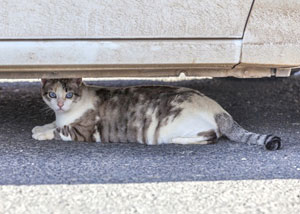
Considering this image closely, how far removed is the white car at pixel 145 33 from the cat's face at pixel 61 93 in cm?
59

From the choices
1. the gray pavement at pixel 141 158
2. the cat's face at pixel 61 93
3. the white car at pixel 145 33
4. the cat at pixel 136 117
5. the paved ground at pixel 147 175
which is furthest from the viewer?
the cat's face at pixel 61 93

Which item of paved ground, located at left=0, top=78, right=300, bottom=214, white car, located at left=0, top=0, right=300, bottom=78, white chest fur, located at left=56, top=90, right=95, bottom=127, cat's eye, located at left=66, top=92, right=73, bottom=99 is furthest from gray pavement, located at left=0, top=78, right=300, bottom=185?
white car, located at left=0, top=0, right=300, bottom=78

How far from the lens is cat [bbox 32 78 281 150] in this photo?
4.06 meters

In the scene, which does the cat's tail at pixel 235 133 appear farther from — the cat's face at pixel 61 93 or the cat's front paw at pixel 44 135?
the cat's front paw at pixel 44 135

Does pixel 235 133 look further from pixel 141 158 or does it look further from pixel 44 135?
pixel 44 135

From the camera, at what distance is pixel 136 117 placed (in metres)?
4.23

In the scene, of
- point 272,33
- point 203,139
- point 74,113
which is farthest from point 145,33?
point 74,113

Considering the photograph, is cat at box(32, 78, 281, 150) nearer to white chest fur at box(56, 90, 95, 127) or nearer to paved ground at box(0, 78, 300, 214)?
white chest fur at box(56, 90, 95, 127)

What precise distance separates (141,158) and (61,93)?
90 centimetres

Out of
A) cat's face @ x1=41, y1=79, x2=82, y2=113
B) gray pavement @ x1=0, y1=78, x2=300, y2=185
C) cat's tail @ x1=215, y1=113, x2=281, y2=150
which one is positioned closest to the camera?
gray pavement @ x1=0, y1=78, x2=300, y2=185

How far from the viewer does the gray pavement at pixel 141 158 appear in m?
3.32

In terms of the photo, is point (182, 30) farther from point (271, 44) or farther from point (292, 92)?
point (292, 92)

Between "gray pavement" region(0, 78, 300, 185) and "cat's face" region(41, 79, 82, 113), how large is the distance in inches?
11.6

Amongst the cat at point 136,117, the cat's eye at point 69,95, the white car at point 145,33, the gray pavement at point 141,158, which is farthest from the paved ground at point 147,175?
the white car at point 145,33
